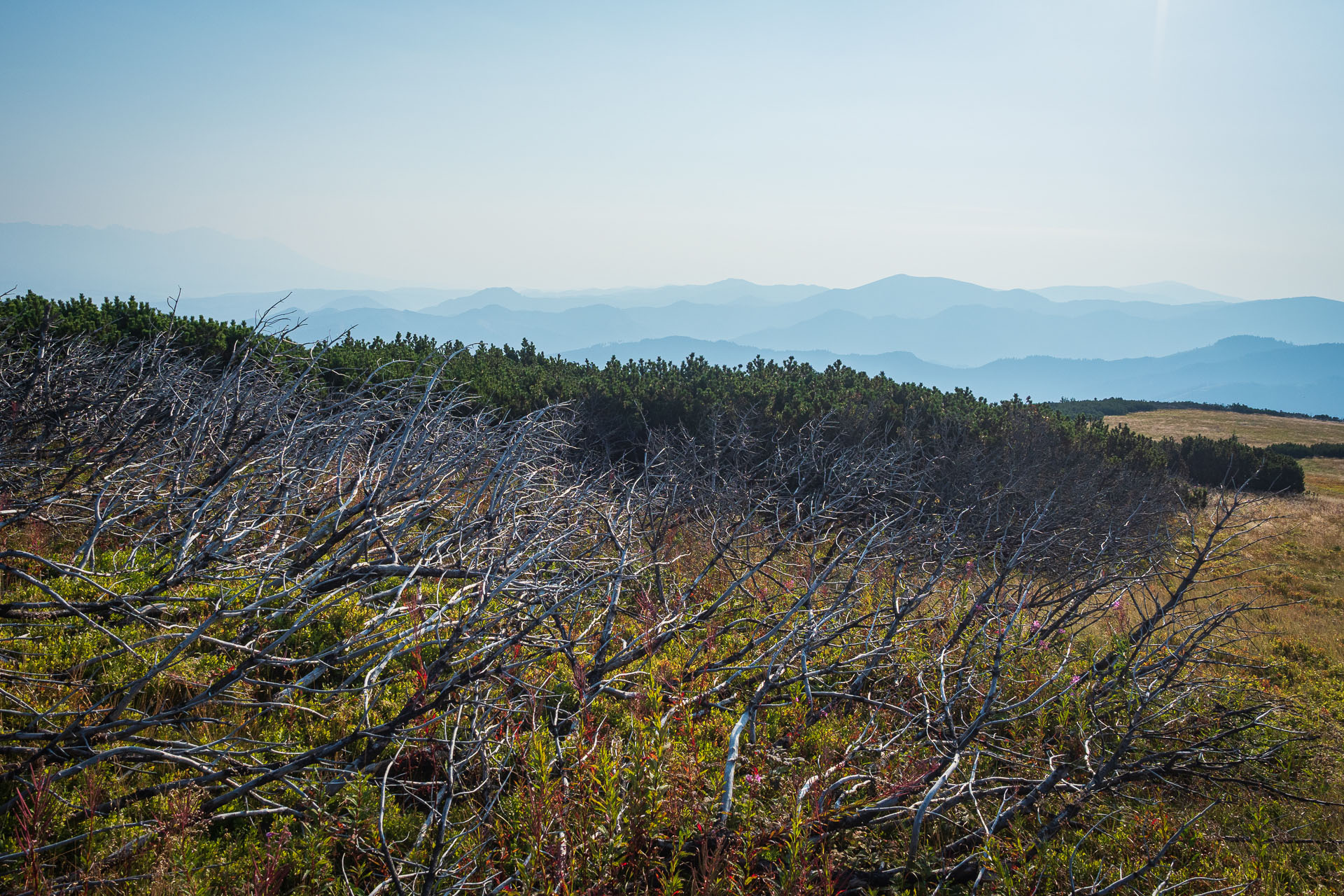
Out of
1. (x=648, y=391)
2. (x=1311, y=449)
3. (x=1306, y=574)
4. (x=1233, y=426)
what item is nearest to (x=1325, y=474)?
(x=1311, y=449)

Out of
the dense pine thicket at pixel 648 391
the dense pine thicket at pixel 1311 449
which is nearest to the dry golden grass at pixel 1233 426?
the dense pine thicket at pixel 1311 449

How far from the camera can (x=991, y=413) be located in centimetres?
1596

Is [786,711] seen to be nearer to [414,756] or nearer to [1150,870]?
[1150,870]

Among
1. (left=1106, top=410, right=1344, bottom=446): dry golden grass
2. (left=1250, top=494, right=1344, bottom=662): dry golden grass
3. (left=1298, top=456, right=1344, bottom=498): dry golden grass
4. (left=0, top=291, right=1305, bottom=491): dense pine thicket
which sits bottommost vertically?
(left=1250, top=494, right=1344, bottom=662): dry golden grass

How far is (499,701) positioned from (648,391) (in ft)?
38.4

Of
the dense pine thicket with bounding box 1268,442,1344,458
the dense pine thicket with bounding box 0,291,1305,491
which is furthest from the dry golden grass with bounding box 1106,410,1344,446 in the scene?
the dense pine thicket with bounding box 0,291,1305,491

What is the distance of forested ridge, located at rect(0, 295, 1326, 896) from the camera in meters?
2.76

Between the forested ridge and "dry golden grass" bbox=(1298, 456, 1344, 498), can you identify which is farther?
"dry golden grass" bbox=(1298, 456, 1344, 498)

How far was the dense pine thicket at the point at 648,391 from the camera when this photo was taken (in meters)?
11.9

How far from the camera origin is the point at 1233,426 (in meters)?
35.2

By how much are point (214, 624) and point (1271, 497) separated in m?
26.7

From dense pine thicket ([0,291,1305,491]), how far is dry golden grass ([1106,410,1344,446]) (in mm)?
16236

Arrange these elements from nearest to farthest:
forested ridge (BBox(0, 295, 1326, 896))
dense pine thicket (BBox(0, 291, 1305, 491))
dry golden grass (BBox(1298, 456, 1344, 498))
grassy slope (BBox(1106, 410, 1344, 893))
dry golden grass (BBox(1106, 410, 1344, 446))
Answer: forested ridge (BBox(0, 295, 1326, 896)) → grassy slope (BBox(1106, 410, 1344, 893)) → dense pine thicket (BBox(0, 291, 1305, 491)) → dry golden grass (BBox(1298, 456, 1344, 498)) → dry golden grass (BBox(1106, 410, 1344, 446))

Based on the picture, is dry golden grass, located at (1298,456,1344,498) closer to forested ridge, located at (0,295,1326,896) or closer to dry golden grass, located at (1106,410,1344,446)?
dry golden grass, located at (1106,410,1344,446)
